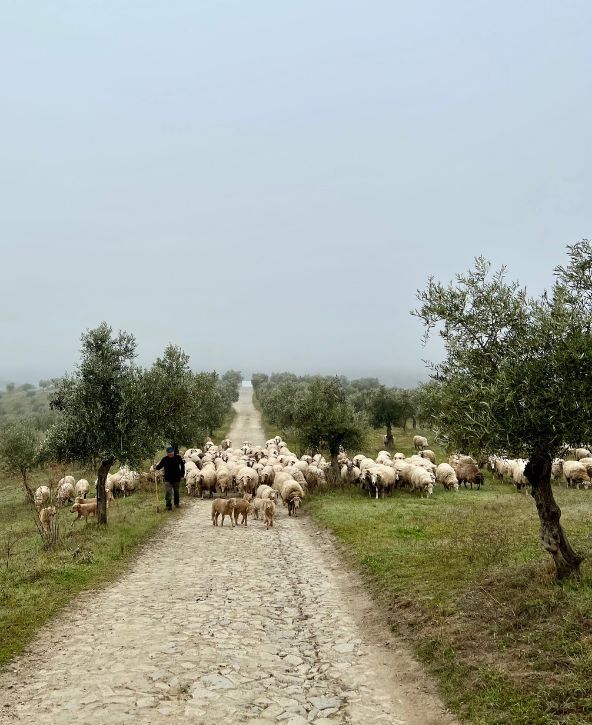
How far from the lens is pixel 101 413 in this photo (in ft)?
74.0

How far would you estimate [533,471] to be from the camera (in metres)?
12.1

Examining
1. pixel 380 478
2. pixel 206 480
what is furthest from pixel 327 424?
pixel 206 480

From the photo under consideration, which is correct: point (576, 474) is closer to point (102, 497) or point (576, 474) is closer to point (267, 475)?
point (267, 475)

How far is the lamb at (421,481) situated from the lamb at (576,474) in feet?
29.0

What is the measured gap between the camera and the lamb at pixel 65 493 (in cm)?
3470

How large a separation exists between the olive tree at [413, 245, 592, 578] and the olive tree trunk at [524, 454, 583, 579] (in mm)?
22

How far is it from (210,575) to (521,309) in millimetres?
11596

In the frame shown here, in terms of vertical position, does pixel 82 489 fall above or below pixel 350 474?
below

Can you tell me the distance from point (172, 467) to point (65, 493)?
468 inches

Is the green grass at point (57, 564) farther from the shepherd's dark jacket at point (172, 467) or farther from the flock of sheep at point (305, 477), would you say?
the flock of sheep at point (305, 477)

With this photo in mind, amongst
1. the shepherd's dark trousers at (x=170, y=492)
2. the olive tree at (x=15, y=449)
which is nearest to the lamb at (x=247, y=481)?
the shepherd's dark trousers at (x=170, y=492)

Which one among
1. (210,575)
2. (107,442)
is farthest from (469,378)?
(107,442)

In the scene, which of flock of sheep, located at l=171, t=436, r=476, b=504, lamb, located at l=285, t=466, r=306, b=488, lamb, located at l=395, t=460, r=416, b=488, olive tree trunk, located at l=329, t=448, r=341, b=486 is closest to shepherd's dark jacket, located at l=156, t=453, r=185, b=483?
flock of sheep, located at l=171, t=436, r=476, b=504

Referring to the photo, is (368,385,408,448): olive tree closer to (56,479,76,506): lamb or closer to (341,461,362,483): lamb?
(341,461,362,483): lamb
